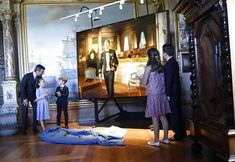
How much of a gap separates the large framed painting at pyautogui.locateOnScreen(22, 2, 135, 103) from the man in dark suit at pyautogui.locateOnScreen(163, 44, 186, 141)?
3699 millimetres

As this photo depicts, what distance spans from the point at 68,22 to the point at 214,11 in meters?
5.35

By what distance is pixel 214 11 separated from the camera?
3271 mm

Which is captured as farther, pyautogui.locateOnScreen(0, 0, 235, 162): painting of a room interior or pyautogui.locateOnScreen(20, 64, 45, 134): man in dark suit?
pyautogui.locateOnScreen(20, 64, 45, 134): man in dark suit

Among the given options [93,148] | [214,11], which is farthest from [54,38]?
[214,11]

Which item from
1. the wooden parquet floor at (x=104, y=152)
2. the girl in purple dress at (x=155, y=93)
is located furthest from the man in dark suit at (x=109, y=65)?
the girl in purple dress at (x=155, y=93)

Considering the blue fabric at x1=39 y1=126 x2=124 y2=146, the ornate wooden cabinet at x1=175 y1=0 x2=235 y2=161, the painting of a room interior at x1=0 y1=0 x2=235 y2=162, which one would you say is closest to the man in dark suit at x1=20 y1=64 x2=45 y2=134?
the painting of a room interior at x1=0 y1=0 x2=235 y2=162

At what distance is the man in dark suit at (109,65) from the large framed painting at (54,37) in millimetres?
1183

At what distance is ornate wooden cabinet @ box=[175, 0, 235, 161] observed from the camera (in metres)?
3.00

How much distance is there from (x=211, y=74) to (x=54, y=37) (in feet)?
17.5

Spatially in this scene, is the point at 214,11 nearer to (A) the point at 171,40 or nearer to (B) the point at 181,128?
(B) the point at 181,128

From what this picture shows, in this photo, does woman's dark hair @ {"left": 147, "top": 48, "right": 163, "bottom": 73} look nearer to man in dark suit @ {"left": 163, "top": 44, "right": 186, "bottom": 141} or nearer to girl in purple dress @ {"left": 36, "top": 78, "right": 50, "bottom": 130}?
man in dark suit @ {"left": 163, "top": 44, "right": 186, "bottom": 141}

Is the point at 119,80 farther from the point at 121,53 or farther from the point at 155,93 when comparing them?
the point at 155,93

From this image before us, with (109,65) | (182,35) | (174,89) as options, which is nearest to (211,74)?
(174,89)

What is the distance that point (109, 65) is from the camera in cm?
709
